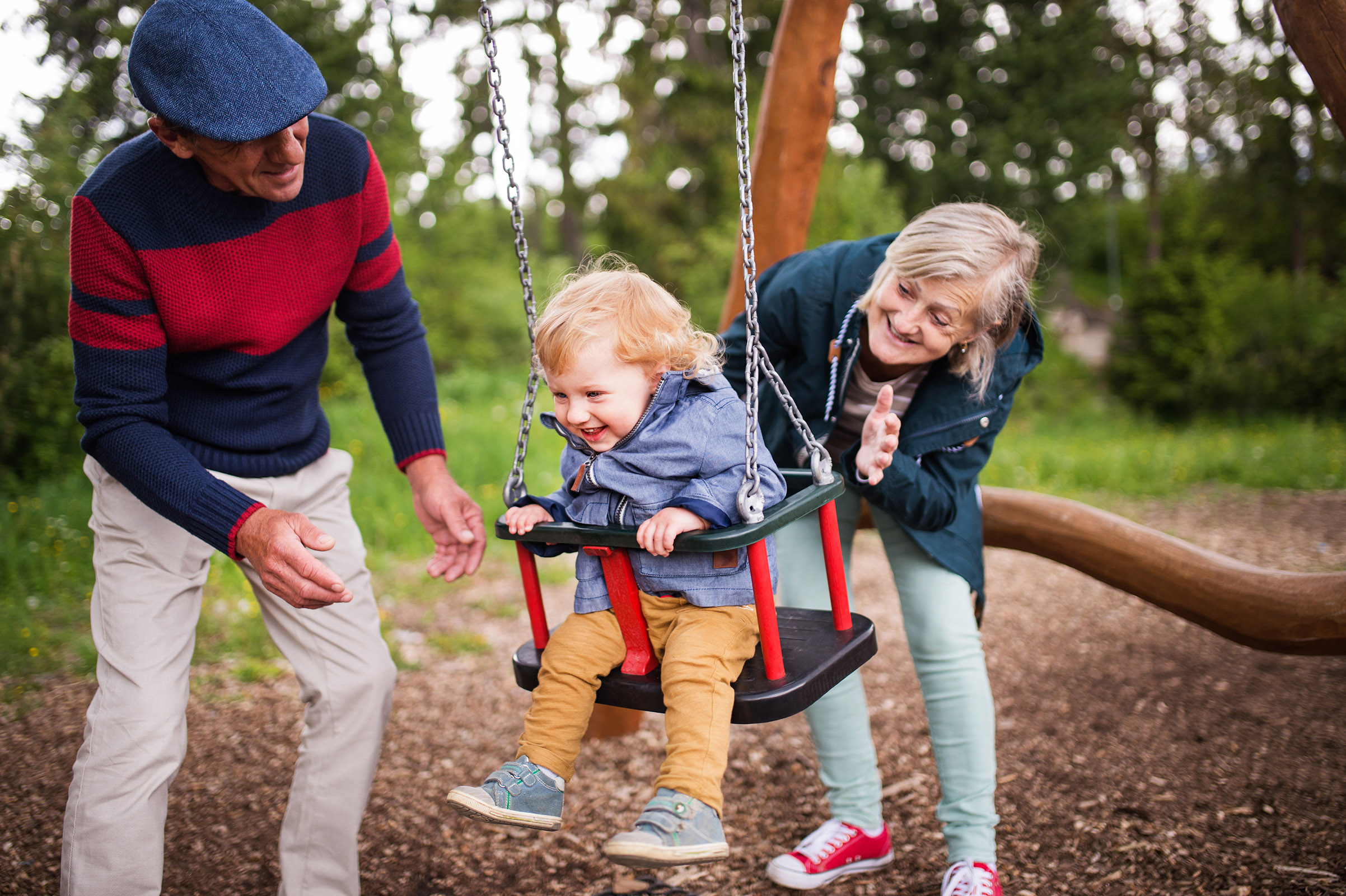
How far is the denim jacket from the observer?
6.10 ft

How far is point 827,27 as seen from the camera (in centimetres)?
306

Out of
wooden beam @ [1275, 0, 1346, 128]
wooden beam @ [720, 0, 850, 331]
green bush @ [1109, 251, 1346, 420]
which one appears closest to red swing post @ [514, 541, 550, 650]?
wooden beam @ [720, 0, 850, 331]

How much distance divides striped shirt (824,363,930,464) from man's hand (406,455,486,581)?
35.5 inches

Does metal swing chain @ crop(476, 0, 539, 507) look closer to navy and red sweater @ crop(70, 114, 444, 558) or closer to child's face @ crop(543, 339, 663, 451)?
child's face @ crop(543, 339, 663, 451)

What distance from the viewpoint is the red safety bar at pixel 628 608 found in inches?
71.6

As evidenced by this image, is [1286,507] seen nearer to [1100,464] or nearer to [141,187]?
[1100,464]

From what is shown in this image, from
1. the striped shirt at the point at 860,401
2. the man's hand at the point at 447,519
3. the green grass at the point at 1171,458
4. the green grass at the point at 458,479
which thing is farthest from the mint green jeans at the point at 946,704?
the green grass at the point at 1171,458

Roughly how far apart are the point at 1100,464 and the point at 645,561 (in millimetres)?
6938

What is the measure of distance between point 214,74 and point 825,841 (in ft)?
7.29

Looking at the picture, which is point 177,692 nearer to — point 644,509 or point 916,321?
point 644,509

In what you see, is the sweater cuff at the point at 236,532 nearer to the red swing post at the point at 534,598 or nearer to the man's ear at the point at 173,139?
the red swing post at the point at 534,598

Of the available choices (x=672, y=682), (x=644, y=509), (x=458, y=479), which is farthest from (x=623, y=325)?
(x=458, y=479)

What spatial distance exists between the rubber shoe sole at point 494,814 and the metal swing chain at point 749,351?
2.13 feet

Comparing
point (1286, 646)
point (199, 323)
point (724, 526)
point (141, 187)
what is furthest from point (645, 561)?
point (1286, 646)
